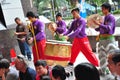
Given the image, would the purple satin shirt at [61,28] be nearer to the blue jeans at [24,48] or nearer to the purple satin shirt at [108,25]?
the blue jeans at [24,48]

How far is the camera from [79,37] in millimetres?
6020

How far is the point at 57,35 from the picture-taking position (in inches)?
290

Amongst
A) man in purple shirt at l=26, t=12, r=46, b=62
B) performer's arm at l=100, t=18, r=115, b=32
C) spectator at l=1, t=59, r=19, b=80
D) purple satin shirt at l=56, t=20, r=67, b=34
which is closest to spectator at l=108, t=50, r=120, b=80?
spectator at l=1, t=59, r=19, b=80

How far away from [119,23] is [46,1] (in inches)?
751

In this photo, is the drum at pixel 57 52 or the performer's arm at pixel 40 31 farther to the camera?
the performer's arm at pixel 40 31

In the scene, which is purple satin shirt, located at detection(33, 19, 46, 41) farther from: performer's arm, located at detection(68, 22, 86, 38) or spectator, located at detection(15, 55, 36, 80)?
spectator, located at detection(15, 55, 36, 80)

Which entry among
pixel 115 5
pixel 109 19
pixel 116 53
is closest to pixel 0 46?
pixel 109 19

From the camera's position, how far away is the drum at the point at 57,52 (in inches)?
222

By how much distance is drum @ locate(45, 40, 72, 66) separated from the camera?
5633mm

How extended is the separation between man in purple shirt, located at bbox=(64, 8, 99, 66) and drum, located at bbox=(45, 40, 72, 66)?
345 millimetres

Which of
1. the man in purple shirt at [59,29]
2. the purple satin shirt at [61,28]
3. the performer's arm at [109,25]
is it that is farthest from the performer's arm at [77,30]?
the purple satin shirt at [61,28]

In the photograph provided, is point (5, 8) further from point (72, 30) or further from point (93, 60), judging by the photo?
point (93, 60)

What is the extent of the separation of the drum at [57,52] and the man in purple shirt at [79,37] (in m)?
0.34

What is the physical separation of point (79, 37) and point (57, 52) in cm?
63
